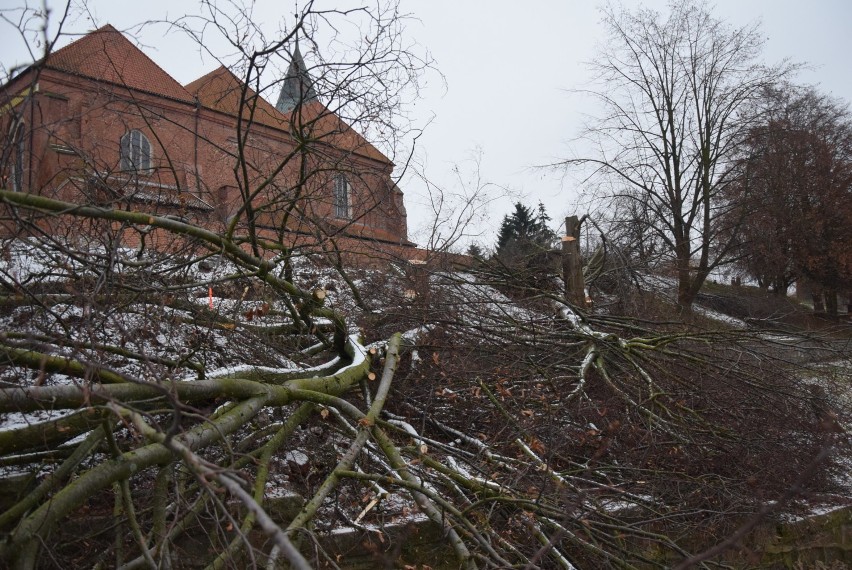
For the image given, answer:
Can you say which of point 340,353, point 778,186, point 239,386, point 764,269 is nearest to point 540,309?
point 340,353

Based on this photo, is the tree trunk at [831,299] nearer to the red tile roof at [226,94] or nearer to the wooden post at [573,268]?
the wooden post at [573,268]

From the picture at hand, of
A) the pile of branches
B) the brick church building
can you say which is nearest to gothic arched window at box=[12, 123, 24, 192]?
the brick church building

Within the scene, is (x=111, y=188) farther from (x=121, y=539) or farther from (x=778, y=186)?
(x=778, y=186)

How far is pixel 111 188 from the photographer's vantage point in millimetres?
3904

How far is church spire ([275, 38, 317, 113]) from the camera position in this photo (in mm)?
3711

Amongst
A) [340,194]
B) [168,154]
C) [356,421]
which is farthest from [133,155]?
[356,421]

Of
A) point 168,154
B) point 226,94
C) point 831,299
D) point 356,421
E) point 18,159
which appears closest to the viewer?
point 18,159

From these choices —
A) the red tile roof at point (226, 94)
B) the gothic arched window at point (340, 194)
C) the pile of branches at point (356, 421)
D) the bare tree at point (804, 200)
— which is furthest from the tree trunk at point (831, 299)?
the red tile roof at point (226, 94)

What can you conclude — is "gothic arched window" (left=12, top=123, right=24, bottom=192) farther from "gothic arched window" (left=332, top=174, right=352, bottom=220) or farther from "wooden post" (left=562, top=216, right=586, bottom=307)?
"wooden post" (left=562, top=216, right=586, bottom=307)

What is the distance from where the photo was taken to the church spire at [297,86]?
12.2ft

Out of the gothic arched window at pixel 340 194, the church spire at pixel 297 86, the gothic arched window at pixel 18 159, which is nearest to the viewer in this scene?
the gothic arched window at pixel 18 159

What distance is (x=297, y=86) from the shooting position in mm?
4039

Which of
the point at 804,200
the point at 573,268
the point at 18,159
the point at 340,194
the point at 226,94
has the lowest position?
the point at 573,268

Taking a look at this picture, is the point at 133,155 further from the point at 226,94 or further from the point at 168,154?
the point at 226,94
